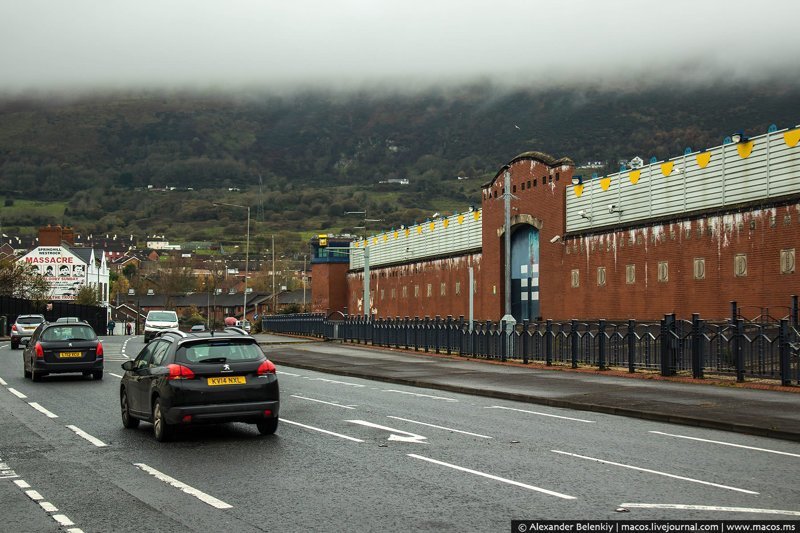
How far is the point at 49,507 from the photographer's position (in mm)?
9336

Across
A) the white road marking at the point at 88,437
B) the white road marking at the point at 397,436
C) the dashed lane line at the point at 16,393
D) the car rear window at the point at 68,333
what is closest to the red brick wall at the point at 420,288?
the car rear window at the point at 68,333

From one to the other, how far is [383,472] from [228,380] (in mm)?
3758

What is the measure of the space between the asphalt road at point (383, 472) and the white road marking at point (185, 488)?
25mm

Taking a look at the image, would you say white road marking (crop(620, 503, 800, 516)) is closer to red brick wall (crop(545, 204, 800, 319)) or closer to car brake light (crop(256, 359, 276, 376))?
car brake light (crop(256, 359, 276, 376))

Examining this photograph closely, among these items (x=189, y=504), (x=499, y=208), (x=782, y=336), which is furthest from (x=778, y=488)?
(x=499, y=208)

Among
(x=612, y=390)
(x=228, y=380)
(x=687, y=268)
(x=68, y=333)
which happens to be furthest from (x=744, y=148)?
(x=228, y=380)

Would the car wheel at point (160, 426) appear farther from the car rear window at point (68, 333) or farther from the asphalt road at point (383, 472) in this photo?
the car rear window at point (68, 333)

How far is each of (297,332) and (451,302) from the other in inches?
439

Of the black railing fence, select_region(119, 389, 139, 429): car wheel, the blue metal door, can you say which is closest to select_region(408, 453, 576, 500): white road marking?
select_region(119, 389, 139, 429): car wheel

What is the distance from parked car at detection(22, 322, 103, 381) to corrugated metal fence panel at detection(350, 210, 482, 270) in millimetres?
36593

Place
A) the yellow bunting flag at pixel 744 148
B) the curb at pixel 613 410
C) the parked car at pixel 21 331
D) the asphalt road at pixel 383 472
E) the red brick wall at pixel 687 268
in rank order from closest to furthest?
1. the asphalt road at pixel 383 472
2. the curb at pixel 613 410
3. the red brick wall at pixel 687 268
4. the yellow bunting flag at pixel 744 148
5. the parked car at pixel 21 331

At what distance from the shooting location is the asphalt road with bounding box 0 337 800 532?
8711mm

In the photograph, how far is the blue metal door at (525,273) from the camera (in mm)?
54750

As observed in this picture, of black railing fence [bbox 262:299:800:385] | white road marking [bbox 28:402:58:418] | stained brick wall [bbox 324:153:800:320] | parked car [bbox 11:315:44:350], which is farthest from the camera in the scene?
parked car [bbox 11:315:44:350]
